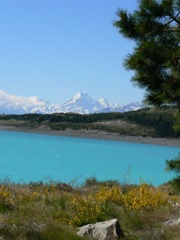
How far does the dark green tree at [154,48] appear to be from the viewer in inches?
262

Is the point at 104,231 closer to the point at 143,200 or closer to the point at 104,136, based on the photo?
the point at 143,200

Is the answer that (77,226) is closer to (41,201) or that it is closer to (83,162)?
(41,201)

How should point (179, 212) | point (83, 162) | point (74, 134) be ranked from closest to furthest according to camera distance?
point (179, 212) → point (83, 162) → point (74, 134)

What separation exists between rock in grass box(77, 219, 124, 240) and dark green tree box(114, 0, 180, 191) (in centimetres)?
152

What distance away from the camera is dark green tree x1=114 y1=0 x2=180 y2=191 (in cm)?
666

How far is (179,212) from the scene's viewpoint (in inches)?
322

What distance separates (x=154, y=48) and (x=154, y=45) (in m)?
0.11

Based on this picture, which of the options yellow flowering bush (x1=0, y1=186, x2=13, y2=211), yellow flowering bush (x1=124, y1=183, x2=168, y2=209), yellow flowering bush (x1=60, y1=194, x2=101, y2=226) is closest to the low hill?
yellow flowering bush (x1=124, y1=183, x2=168, y2=209)

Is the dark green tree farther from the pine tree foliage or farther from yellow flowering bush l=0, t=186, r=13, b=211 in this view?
yellow flowering bush l=0, t=186, r=13, b=211

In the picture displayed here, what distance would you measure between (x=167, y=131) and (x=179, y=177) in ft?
427

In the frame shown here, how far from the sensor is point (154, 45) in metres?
6.80

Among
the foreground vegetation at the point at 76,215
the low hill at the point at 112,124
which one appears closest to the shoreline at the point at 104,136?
the low hill at the point at 112,124

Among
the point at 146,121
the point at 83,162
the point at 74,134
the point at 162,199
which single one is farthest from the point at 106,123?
the point at 162,199

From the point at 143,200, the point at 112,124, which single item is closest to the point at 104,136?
the point at 112,124
